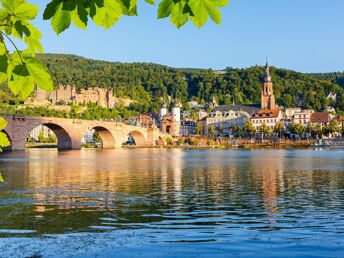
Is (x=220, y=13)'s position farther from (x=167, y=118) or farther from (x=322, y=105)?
(x=322, y=105)

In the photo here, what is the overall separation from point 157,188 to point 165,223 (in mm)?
11148

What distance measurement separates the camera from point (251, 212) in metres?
17.7

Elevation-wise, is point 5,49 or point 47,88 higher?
point 5,49

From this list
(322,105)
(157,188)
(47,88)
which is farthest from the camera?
(322,105)

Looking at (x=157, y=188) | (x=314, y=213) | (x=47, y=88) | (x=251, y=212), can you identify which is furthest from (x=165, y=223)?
(x=47, y=88)

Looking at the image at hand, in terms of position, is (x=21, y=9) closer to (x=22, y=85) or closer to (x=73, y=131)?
(x=22, y=85)

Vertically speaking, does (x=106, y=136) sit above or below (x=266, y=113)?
below

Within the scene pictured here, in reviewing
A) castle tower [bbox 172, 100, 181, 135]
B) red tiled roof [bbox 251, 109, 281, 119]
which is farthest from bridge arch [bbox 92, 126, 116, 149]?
red tiled roof [bbox 251, 109, 281, 119]

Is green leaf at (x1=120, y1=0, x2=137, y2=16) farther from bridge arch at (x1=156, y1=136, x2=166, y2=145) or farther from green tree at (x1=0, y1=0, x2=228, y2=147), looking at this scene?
bridge arch at (x1=156, y1=136, x2=166, y2=145)

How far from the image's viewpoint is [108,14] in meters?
2.64

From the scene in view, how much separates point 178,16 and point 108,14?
35 centimetres

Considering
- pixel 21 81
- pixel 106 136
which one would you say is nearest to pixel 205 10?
pixel 21 81

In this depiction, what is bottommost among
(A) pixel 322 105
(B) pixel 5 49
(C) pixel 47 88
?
(C) pixel 47 88

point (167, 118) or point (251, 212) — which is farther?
point (167, 118)
